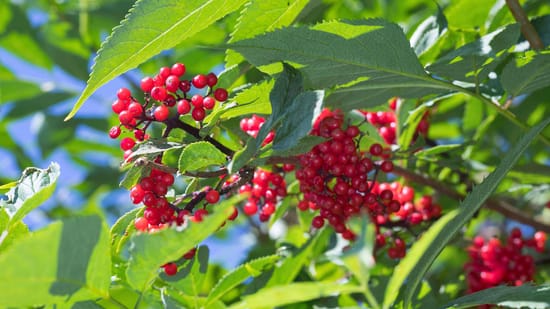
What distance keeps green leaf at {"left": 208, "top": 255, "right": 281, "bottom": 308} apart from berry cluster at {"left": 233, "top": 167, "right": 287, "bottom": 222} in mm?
179

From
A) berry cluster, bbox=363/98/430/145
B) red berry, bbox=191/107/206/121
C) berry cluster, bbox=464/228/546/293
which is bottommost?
berry cluster, bbox=464/228/546/293

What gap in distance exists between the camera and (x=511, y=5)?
69.2 inches

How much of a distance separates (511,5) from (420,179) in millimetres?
610

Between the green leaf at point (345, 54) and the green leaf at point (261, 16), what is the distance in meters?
0.15

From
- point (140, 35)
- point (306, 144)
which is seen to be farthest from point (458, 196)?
point (140, 35)

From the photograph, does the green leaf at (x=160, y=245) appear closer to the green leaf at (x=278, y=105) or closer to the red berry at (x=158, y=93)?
the green leaf at (x=278, y=105)

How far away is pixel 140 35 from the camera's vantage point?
144 centimetres

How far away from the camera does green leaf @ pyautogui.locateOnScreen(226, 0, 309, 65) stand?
163cm

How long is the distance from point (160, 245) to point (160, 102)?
1.59 feet

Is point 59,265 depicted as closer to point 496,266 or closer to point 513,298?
point 513,298

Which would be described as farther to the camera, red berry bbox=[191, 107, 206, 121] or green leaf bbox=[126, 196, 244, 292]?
red berry bbox=[191, 107, 206, 121]

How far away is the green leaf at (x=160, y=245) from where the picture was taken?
110 cm

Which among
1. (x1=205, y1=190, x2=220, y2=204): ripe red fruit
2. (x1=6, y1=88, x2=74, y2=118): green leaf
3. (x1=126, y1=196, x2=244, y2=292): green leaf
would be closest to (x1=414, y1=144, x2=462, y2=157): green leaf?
(x1=205, y1=190, x2=220, y2=204): ripe red fruit

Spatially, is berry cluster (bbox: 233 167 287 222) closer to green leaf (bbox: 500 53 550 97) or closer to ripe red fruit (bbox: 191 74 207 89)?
ripe red fruit (bbox: 191 74 207 89)
